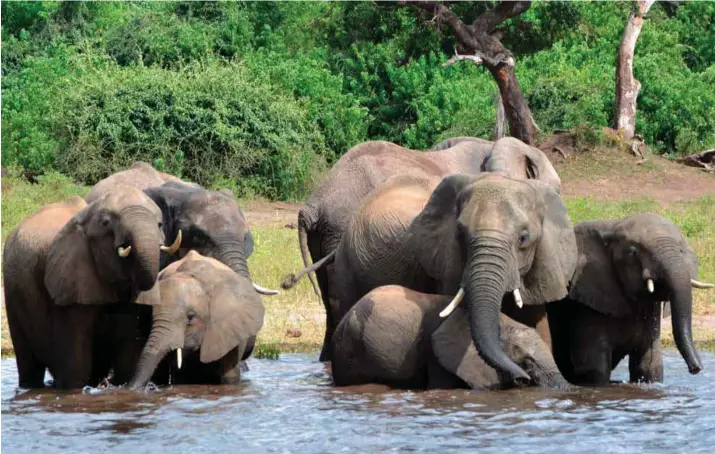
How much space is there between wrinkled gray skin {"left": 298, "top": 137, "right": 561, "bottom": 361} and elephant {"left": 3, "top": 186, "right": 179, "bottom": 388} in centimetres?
228

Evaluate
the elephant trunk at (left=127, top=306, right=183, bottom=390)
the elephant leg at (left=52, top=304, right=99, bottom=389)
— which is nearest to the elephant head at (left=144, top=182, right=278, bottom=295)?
the elephant trunk at (left=127, top=306, right=183, bottom=390)

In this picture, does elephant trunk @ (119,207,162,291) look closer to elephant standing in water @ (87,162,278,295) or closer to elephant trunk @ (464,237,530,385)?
elephant standing in water @ (87,162,278,295)

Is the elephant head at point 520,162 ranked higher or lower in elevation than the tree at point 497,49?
lower

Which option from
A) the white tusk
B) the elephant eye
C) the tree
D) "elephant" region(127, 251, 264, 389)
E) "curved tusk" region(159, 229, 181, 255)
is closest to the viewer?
the white tusk

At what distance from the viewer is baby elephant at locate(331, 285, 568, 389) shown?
8398mm

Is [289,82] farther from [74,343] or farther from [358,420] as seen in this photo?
[358,420]

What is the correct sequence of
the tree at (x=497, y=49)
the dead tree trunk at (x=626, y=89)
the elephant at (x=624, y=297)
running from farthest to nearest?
1. the dead tree trunk at (x=626, y=89)
2. the tree at (x=497, y=49)
3. the elephant at (x=624, y=297)

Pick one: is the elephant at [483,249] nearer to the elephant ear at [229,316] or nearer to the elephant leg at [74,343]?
the elephant ear at [229,316]

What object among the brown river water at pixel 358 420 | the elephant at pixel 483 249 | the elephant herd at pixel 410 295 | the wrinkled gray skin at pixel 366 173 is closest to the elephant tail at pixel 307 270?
the wrinkled gray skin at pixel 366 173

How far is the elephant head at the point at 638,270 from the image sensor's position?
8.45 meters

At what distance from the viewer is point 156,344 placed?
865 centimetres

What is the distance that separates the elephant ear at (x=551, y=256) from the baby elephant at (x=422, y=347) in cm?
23

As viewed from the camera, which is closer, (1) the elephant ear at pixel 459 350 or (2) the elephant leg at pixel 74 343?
(1) the elephant ear at pixel 459 350

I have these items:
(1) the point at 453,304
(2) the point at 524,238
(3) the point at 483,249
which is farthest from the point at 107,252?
(2) the point at 524,238
